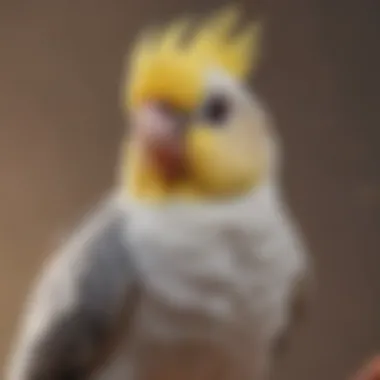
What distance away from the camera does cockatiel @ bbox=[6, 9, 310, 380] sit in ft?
3.07

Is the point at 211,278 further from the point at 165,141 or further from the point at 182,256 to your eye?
the point at 165,141

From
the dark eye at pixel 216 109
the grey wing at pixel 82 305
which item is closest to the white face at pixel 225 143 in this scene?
the dark eye at pixel 216 109

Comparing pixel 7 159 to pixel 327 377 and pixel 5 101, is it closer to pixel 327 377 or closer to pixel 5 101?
pixel 5 101

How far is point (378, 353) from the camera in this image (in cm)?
95

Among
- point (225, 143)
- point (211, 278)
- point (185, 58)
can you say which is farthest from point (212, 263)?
point (185, 58)

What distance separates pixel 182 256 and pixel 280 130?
7.8 inches

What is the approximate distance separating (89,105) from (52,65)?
8 cm

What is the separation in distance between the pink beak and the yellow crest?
0.02 meters

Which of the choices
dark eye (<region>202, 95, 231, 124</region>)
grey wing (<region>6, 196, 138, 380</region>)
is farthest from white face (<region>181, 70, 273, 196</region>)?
grey wing (<region>6, 196, 138, 380</region>)

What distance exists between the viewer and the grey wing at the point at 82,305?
941 mm

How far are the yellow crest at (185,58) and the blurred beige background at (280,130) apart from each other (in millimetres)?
26

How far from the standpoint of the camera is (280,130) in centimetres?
102

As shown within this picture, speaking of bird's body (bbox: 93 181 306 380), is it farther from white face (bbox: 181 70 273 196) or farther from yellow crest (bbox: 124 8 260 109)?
yellow crest (bbox: 124 8 260 109)

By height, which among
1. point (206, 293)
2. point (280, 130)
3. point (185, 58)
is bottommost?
point (206, 293)
